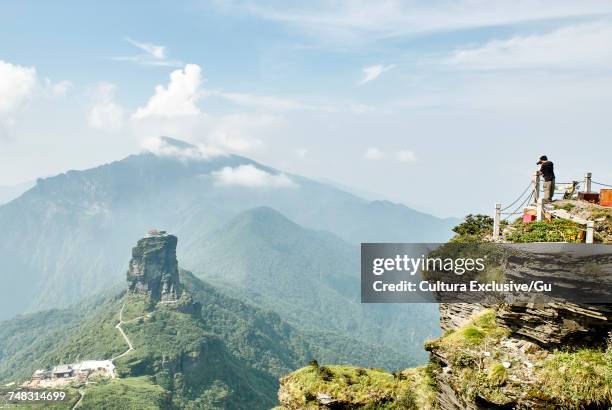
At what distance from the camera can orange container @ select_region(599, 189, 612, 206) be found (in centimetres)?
1705

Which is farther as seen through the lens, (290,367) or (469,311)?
(290,367)

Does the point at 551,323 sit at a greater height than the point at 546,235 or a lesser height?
lesser

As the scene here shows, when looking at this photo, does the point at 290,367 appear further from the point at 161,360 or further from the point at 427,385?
the point at 427,385

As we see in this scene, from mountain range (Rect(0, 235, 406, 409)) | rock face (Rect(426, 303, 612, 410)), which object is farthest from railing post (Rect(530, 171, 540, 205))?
mountain range (Rect(0, 235, 406, 409))

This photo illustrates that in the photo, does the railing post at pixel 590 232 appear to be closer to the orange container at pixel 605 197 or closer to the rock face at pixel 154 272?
the orange container at pixel 605 197

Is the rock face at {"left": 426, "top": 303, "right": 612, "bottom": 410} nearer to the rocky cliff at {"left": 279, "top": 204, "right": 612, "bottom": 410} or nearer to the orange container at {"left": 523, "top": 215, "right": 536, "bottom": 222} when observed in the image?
the rocky cliff at {"left": 279, "top": 204, "right": 612, "bottom": 410}

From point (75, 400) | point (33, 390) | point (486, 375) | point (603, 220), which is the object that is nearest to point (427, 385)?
point (486, 375)

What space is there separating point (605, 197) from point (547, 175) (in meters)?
2.02

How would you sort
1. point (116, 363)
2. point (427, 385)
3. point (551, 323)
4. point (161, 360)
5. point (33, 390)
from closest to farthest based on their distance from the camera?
point (551, 323) → point (427, 385) → point (33, 390) → point (116, 363) → point (161, 360)

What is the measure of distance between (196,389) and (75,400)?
124ft

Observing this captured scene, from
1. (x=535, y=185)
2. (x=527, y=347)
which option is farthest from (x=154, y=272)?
(x=527, y=347)

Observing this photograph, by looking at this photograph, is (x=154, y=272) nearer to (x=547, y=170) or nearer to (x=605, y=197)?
(x=547, y=170)

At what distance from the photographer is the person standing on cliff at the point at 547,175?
18.3 m

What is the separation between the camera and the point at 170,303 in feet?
462
